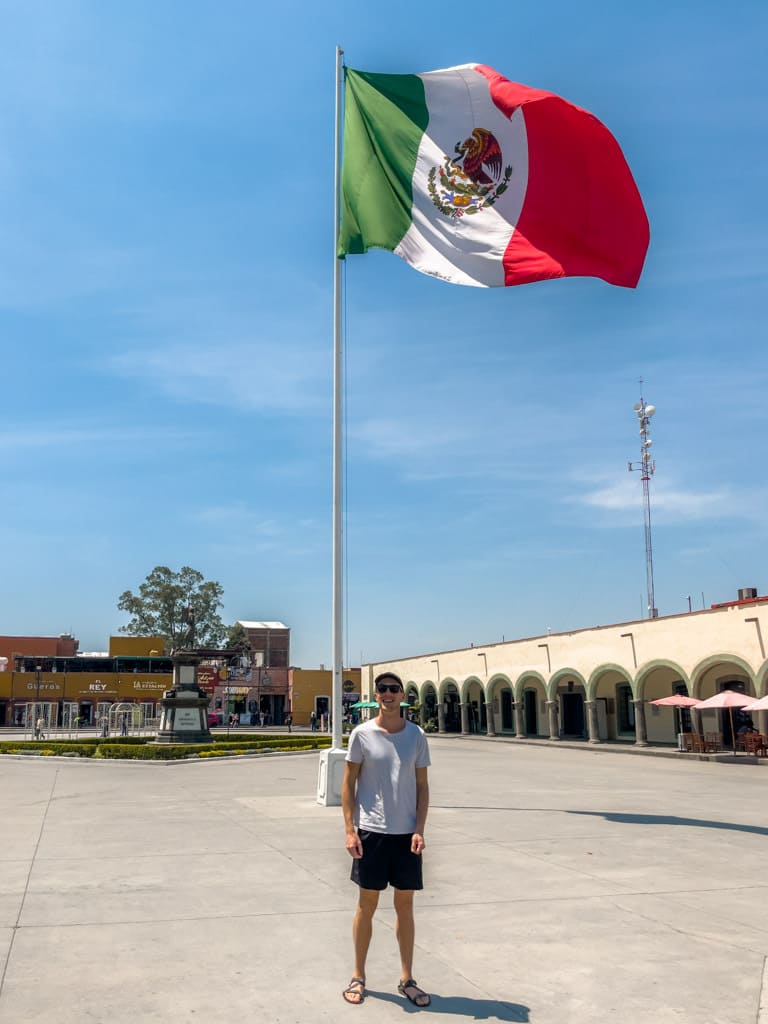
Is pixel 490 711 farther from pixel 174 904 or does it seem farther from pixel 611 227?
pixel 174 904

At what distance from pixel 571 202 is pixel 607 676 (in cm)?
3009

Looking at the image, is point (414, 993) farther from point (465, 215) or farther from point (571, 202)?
point (571, 202)

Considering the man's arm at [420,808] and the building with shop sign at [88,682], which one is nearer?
the man's arm at [420,808]

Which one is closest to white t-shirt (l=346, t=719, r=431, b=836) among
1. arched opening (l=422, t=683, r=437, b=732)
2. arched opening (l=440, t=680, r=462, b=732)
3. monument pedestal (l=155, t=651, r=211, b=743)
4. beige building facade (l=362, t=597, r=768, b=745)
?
beige building facade (l=362, t=597, r=768, b=745)

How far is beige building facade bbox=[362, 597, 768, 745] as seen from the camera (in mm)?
30016

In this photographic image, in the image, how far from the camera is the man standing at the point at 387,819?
203 inches

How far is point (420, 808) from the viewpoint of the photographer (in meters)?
5.28

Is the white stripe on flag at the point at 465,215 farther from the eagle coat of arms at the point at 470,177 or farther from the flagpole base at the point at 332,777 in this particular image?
the flagpole base at the point at 332,777

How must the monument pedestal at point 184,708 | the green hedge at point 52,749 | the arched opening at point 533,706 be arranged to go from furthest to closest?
the arched opening at point 533,706
the monument pedestal at point 184,708
the green hedge at point 52,749

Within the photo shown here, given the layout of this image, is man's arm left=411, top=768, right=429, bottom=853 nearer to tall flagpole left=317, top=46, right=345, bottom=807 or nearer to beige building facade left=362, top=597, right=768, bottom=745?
tall flagpole left=317, top=46, right=345, bottom=807

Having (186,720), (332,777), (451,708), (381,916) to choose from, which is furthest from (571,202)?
(451,708)

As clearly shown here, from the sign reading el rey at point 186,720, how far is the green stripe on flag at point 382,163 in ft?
76.9

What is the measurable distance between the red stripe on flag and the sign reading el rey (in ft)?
80.9

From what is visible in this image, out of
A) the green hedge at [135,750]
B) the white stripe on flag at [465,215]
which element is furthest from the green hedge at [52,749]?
the white stripe on flag at [465,215]
